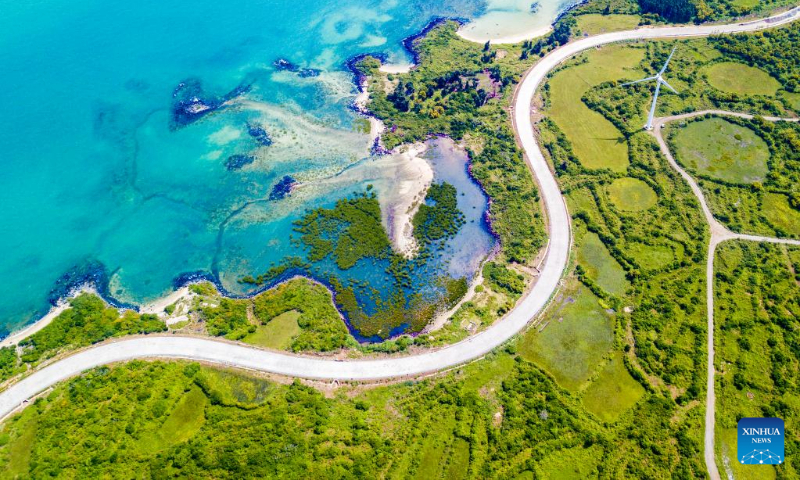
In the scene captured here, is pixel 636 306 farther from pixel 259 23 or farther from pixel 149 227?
pixel 259 23

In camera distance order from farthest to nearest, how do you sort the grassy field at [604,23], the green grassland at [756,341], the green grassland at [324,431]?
the grassy field at [604,23] → the green grassland at [756,341] → the green grassland at [324,431]

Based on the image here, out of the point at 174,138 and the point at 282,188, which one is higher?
the point at 174,138

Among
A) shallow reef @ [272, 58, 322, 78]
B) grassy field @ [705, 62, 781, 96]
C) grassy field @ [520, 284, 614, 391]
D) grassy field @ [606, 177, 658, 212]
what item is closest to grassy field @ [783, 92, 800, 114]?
grassy field @ [705, 62, 781, 96]

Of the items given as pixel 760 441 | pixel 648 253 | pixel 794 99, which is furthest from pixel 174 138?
pixel 794 99

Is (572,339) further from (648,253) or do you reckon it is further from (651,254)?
(651,254)

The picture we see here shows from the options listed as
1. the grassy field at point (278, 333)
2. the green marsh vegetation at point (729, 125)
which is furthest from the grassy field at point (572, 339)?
the grassy field at point (278, 333)

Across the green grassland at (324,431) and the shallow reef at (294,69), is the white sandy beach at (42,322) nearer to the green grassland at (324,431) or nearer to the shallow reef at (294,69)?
the green grassland at (324,431)

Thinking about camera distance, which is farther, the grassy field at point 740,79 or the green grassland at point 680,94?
the grassy field at point 740,79
